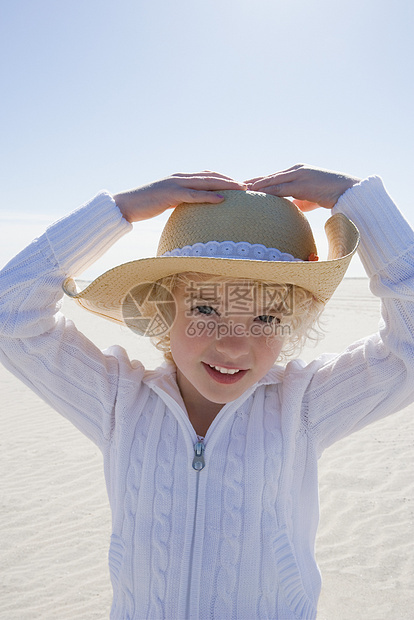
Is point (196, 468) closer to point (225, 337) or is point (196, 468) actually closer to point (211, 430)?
point (211, 430)

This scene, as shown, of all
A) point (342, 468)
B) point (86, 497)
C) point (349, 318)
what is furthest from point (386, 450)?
point (349, 318)

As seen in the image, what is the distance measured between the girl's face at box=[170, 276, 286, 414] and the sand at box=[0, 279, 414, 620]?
2501 millimetres

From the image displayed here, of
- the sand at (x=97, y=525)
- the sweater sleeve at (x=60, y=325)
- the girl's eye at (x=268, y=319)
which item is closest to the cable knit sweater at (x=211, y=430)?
the sweater sleeve at (x=60, y=325)

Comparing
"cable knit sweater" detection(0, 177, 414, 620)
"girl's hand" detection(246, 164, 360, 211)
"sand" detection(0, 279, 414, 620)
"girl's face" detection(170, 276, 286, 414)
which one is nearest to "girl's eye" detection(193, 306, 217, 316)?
"girl's face" detection(170, 276, 286, 414)

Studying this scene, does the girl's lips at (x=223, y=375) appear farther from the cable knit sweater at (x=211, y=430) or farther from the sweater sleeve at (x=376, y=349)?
the sweater sleeve at (x=376, y=349)

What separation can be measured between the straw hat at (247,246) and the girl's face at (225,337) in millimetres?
78

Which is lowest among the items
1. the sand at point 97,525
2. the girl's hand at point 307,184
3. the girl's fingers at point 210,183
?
the sand at point 97,525

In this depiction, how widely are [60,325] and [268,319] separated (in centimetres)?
78

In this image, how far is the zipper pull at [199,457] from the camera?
1627 millimetres

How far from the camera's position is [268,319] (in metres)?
1.69

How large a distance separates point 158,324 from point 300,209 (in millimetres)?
729

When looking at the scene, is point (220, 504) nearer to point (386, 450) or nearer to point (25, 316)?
point (25, 316)

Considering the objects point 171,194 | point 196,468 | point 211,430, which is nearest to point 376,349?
point 211,430

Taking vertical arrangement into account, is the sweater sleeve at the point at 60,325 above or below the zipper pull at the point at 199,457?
above
